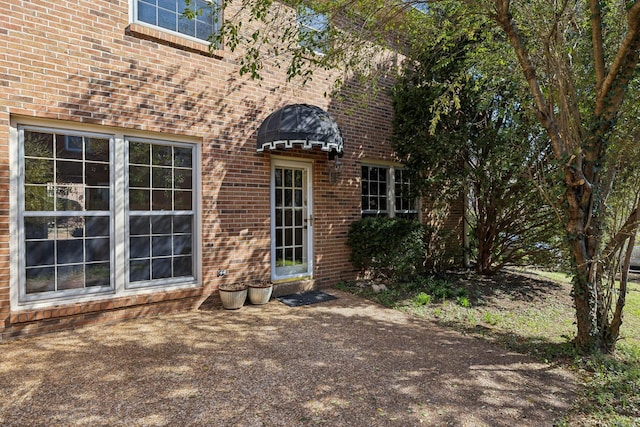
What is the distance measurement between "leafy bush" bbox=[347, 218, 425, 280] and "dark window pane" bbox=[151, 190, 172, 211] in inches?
146

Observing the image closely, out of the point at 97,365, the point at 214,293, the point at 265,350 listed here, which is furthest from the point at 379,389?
the point at 214,293

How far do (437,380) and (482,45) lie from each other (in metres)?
Result: 5.88

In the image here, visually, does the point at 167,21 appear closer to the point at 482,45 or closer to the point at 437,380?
the point at 482,45

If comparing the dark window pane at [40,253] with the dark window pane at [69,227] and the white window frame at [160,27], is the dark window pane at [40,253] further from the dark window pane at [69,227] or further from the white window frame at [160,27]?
the white window frame at [160,27]

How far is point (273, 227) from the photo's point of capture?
658cm

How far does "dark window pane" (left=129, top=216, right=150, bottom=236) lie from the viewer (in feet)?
16.7

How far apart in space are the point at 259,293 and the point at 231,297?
486 millimetres

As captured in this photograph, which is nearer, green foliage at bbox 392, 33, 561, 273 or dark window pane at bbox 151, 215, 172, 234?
dark window pane at bbox 151, 215, 172, 234

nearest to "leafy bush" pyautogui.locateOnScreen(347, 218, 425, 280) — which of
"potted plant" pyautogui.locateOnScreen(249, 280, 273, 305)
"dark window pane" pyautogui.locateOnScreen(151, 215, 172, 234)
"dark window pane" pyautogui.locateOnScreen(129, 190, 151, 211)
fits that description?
"potted plant" pyautogui.locateOnScreen(249, 280, 273, 305)

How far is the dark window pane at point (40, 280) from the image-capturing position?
4.39 m

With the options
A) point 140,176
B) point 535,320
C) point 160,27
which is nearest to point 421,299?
point 535,320

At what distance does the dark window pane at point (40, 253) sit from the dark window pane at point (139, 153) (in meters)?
1.49

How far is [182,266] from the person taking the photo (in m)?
5.58

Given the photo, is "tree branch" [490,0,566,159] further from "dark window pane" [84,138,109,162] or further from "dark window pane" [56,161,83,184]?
"dark window pane" [56,161,83,184]
